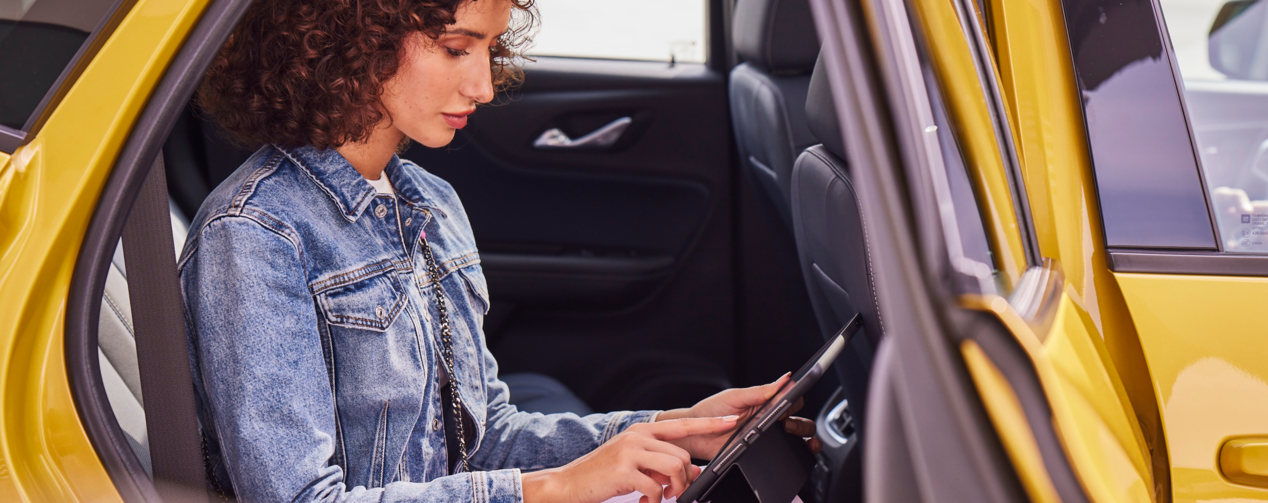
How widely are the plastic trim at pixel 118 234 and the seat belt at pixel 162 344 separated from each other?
8 cm

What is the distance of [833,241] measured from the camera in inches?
54.5

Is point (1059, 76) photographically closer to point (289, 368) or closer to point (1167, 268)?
point (1167, 268)

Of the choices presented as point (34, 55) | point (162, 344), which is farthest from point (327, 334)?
point (34, 55)

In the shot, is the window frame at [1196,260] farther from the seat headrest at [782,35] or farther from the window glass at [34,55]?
the seat headrest at [782,35]

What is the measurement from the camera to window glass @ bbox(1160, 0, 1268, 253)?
967 mm

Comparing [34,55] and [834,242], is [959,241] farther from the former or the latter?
[34,55]

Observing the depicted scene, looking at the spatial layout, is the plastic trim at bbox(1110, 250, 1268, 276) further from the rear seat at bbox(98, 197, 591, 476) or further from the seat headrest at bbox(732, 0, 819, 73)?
the seat headrest at bbox(732, 0, 819, 73)

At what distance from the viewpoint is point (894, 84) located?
72 centimetres

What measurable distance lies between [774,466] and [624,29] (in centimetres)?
154

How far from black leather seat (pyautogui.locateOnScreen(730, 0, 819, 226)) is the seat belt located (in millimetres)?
1243

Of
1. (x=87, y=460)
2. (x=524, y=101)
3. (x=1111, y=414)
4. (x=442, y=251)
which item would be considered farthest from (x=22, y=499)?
(x=524, y=101)

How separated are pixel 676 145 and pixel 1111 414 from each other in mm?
1726

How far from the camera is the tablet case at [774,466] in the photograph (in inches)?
40.8

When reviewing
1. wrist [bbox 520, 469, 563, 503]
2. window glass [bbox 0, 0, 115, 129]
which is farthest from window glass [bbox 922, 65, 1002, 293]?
window glass [bbox 0, 0, 115, 129]
